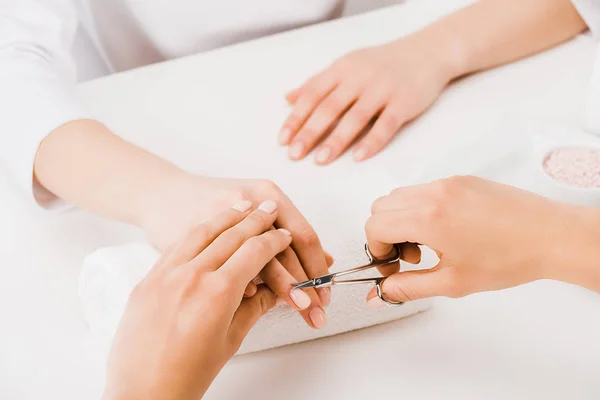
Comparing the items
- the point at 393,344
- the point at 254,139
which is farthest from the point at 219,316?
the point at 254,139

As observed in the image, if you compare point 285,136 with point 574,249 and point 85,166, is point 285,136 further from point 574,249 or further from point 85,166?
point 574,249

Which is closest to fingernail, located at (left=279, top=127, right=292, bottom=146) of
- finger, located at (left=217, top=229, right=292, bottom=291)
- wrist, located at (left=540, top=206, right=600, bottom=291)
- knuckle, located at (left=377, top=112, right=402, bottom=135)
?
knuckle, located at (left=377, top=112, right=402, bottom=135)

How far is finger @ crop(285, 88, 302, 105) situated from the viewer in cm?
78

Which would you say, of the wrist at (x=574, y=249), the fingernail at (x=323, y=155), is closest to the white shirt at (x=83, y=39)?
the fingernail at (x=323, y=155)

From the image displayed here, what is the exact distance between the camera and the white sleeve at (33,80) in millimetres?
714

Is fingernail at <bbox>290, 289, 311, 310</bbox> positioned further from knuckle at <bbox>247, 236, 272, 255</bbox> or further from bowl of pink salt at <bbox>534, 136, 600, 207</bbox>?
bowl of pink salt at <bbox>534, 136, 600, 207</bbox>

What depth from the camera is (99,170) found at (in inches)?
26.7

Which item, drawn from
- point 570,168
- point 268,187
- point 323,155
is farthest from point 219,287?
point 570,168

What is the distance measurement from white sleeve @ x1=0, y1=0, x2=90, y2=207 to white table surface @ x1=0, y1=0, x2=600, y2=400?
0.04m

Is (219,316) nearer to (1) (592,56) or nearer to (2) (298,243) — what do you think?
(2) (298,243)

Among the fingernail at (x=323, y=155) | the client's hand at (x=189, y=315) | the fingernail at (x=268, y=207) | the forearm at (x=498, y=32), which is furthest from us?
the forearm at (x=498, y=32)

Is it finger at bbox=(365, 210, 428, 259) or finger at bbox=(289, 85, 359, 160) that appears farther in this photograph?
finger at bbox=(289, 85, 359, 160)

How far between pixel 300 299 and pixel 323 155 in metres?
0.24

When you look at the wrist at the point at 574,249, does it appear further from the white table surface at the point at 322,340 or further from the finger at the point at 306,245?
the finger at the point at 306,245
